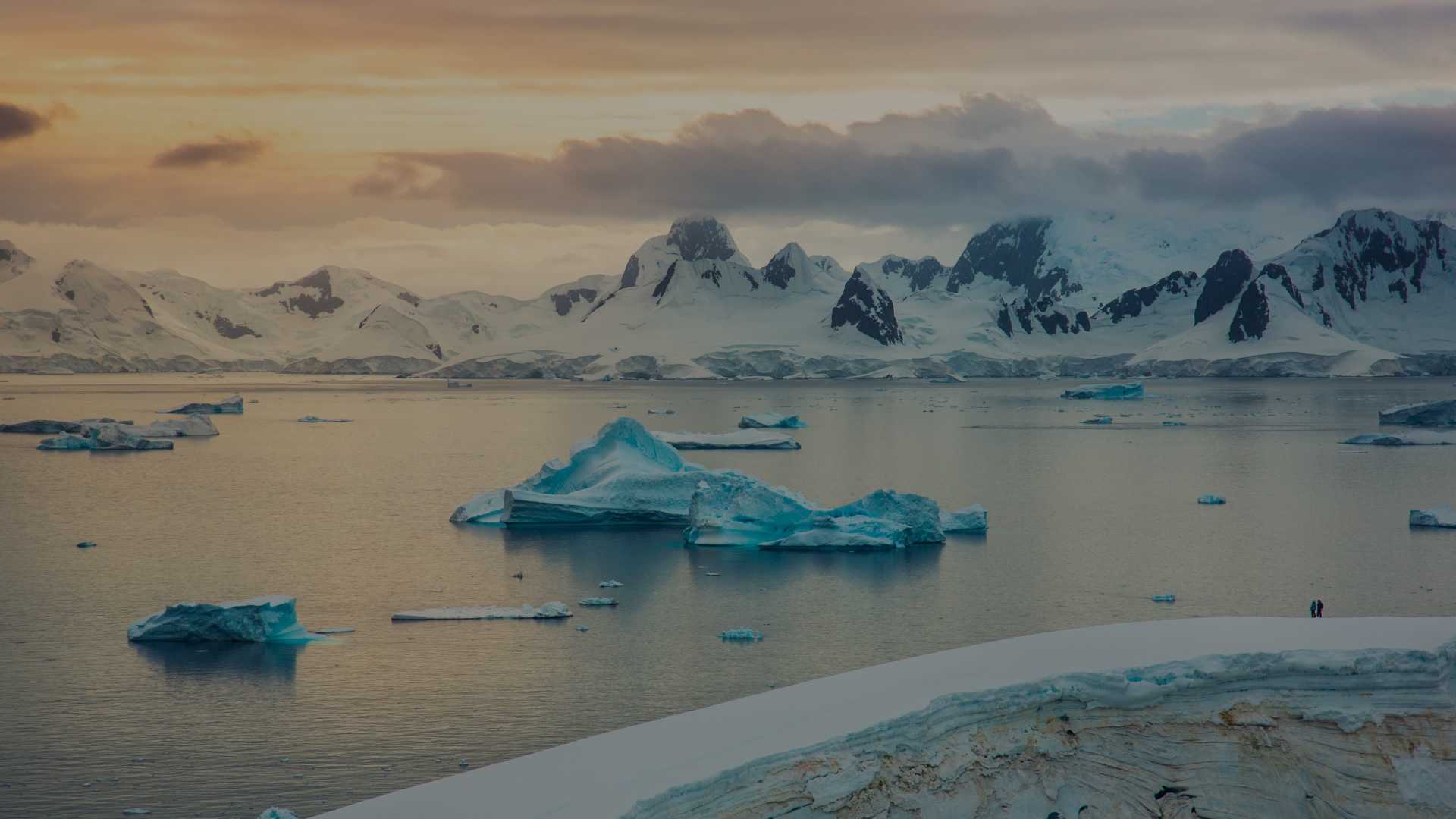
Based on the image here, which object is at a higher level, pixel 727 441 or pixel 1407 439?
pixel 727 441

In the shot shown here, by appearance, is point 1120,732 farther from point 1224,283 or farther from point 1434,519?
point 1224,283

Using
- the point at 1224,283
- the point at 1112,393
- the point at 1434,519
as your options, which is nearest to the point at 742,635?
the point at 1434,519

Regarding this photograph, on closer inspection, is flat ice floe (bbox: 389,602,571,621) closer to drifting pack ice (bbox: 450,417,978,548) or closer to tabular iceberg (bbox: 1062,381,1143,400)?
drifting pack ice (bbox: 450,417,978,548)

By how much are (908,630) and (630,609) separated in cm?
451

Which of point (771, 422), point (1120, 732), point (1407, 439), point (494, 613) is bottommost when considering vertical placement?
point (1407, 439)

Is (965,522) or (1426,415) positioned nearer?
(965,522)

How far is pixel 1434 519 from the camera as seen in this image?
101ft

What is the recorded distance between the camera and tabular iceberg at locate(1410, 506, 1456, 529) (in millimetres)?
30750

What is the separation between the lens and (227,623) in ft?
59.4

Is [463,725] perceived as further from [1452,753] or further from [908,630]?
[1452,753]

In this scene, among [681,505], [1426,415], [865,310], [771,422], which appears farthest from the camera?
[865,310]

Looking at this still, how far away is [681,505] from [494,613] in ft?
33.8

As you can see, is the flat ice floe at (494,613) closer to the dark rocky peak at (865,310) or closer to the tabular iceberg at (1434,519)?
the tabular iceberg at (1434,519)

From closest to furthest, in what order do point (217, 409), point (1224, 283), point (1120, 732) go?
point (1120, 732)
point (217, 409)
point (1224, 283)
